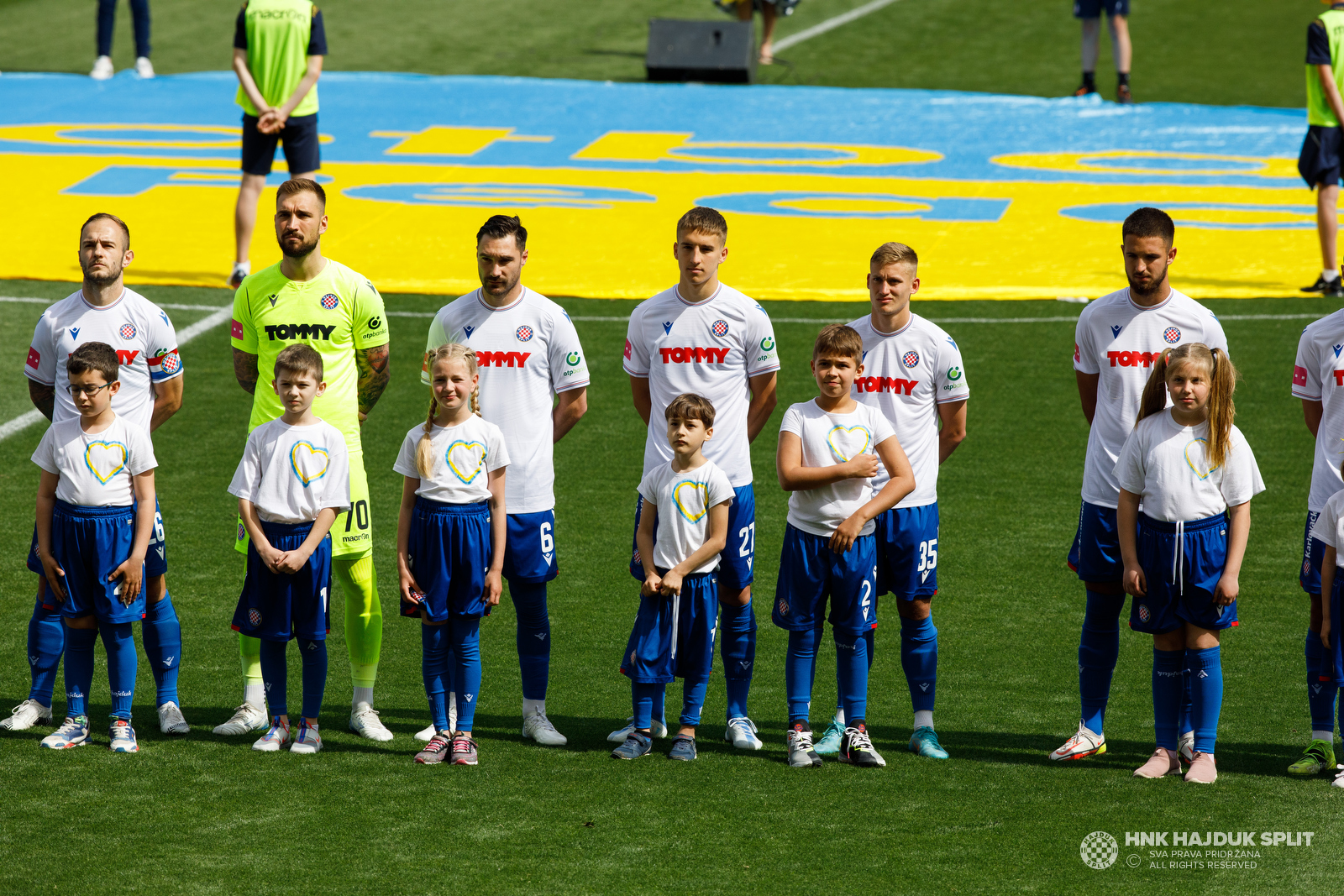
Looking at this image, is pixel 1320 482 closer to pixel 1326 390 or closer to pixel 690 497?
pixel 1326 390

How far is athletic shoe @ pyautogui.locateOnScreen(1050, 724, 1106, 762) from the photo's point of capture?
593 cm

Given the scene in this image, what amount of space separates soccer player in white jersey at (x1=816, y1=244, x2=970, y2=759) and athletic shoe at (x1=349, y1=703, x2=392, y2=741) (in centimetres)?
160

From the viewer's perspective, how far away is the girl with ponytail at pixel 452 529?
584 centimetres

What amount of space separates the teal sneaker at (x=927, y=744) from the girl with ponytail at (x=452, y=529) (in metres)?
1.59

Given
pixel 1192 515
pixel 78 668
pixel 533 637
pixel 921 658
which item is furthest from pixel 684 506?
pixel 78 668

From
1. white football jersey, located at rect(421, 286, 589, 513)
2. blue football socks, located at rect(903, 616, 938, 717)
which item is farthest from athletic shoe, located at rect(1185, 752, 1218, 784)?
white football jersey, located at rect(421, 286, 589, 513)

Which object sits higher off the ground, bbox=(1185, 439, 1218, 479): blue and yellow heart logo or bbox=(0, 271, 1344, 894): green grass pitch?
bbox=(1185, 439, 1218, 479): blue and yellow heart logo

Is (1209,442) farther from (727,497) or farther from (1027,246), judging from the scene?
(1027,246)

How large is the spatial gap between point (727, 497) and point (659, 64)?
56.4 feet

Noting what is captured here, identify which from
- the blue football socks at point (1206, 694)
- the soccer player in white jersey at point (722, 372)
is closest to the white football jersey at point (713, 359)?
the soccer player in white jersey at point (722, 372)

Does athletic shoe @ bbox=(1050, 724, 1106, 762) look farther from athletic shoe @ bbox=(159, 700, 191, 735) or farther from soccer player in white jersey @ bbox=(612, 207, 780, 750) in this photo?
athletic shoe @ bbox=(159, 700, 191, 735)

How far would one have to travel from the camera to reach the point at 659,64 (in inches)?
877

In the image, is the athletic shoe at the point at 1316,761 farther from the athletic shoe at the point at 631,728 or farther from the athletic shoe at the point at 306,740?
the athletic shoe at the point at 306,740

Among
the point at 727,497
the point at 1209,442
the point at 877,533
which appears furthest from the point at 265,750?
the point at 1209,442
